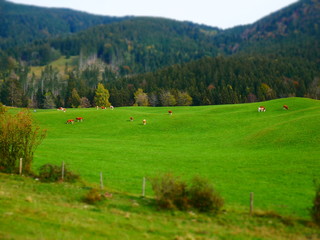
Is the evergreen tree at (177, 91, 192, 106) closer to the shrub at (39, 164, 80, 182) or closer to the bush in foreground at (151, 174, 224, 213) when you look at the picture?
the shrub at (39, 164, 80, 182)

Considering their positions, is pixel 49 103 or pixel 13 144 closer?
pixel 13 144

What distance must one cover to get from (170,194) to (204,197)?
2.75 m

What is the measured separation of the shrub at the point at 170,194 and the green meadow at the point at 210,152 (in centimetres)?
434

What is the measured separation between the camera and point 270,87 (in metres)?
190

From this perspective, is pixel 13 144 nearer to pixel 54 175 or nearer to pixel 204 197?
pixel 54 175

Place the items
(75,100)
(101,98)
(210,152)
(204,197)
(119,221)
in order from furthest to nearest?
(75,100) < (101,98) < (210,152) < (204,197) < (119,221)

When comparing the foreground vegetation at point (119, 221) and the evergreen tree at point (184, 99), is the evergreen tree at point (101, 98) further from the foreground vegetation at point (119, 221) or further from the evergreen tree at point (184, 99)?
the foreground vegetation at point (119, 221)

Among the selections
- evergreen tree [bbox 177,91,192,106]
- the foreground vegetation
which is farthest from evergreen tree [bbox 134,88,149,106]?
the foreground vegetation

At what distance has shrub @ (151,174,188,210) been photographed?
2402 cm

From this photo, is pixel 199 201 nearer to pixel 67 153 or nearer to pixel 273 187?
pixel 273 187

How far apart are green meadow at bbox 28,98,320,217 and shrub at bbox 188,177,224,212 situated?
2513mm

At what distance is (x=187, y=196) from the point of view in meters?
25.1

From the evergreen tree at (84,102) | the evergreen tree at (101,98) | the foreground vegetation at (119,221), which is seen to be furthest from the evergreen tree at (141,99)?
the foreground vegetation at (119,221)

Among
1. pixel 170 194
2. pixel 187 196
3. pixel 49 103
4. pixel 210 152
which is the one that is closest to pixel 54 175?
pixel 170 194
